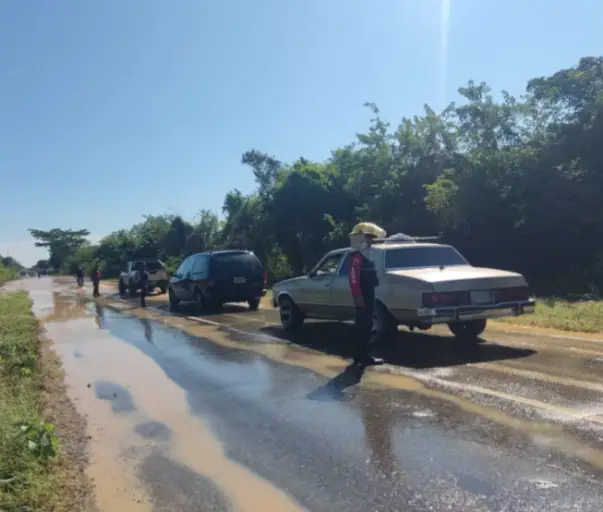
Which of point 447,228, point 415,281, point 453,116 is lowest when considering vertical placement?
point 415,281

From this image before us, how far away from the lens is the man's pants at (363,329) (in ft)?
27.2

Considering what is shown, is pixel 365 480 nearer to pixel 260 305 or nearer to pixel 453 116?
pixel 260 305

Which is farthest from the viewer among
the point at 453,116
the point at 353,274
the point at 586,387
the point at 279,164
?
the point at 279,164

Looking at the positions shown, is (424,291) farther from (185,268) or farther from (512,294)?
(185,268)

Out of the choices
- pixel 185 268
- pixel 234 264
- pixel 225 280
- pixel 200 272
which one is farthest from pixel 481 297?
pixel 185 268

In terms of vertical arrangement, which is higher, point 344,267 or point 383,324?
point 344,267

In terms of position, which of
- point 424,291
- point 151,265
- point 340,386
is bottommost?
point 340,386

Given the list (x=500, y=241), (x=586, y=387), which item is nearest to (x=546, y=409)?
(x=586, y=387)

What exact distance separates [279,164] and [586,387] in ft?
111

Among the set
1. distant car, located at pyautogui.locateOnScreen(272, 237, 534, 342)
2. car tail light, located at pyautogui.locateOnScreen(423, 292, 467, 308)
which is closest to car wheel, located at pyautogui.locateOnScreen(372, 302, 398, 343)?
distant car, located at pyautogui.locateOnScreen(272, 237, 534, 342)

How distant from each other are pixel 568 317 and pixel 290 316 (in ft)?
17.1

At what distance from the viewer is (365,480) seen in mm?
4363

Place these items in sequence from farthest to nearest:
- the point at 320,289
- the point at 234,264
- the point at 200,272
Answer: the point at 200,272
the point at 234,264
the point at 320,289

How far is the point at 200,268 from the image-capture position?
1862 centimetres
